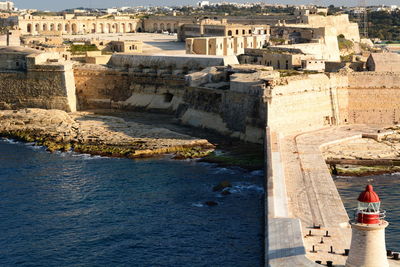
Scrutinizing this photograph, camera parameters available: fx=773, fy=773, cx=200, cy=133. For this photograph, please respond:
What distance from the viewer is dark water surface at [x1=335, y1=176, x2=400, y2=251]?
26.6 m

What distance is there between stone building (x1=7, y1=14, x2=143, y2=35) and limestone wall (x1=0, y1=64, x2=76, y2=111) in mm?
31034

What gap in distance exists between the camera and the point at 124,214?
30.7 m

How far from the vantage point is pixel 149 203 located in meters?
32.2

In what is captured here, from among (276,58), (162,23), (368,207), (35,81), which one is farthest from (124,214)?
(162,23)

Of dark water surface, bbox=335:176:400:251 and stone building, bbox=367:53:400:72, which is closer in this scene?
dark water surface, bbox=335:176:400:251

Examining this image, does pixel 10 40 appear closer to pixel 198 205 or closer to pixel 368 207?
pixel 198 205

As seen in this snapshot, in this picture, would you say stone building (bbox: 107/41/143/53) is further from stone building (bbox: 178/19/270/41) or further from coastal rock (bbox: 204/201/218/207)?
coastal rock (bbox: 204/201/218/207)

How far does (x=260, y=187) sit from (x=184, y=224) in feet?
19.9

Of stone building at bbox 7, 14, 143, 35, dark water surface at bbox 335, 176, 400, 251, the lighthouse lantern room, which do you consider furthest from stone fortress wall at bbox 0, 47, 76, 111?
the lighthouse lantern room

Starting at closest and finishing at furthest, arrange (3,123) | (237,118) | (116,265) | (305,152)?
(116,265)
(305,152)
(237,118)
(3,123)

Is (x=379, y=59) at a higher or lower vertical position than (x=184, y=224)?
higher

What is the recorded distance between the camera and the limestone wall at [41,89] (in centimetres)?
5353

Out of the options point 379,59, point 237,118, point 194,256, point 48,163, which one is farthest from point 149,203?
point 379,59

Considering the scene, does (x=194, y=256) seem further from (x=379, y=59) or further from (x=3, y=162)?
(x=379, y=59)
